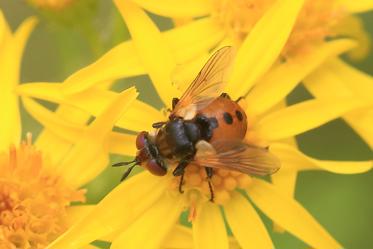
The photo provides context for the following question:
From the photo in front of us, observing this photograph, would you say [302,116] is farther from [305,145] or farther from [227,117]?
[305,145]

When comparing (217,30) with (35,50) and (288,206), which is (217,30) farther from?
(35,50)

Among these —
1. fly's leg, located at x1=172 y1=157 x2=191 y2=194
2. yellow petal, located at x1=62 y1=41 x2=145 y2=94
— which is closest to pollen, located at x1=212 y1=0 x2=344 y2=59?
yellow petal, located at x1=62 y1=41 x2=145 y2=94

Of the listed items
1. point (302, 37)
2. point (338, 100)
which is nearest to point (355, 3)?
point (302, 37)

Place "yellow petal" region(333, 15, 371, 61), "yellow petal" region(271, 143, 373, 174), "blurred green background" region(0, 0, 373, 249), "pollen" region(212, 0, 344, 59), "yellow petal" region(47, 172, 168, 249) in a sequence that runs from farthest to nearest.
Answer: "yellow petal" region(333, 15, 371, 61) → "blurred green background" region(0, 0, 373, 249) → "pollen" region(212, 0, 344, 59) → "yellow petal" region(271, 143, 373, 174) → "yellow petal" region(47, 172, 168, 249)

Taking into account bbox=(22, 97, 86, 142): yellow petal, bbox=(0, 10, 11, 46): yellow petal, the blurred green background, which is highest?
bbox=(0, 10, 11, 46): yellow petal

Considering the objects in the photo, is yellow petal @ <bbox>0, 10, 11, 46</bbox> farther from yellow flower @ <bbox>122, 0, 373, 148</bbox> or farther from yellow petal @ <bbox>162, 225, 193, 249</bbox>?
yellow petal @ <bbox>162, 225, 193, 249</bbox>

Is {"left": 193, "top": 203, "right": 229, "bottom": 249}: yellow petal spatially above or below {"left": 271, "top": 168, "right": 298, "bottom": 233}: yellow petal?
above

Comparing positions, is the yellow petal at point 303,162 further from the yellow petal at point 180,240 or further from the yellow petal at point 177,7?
A: the yellow petal at point 177,7
